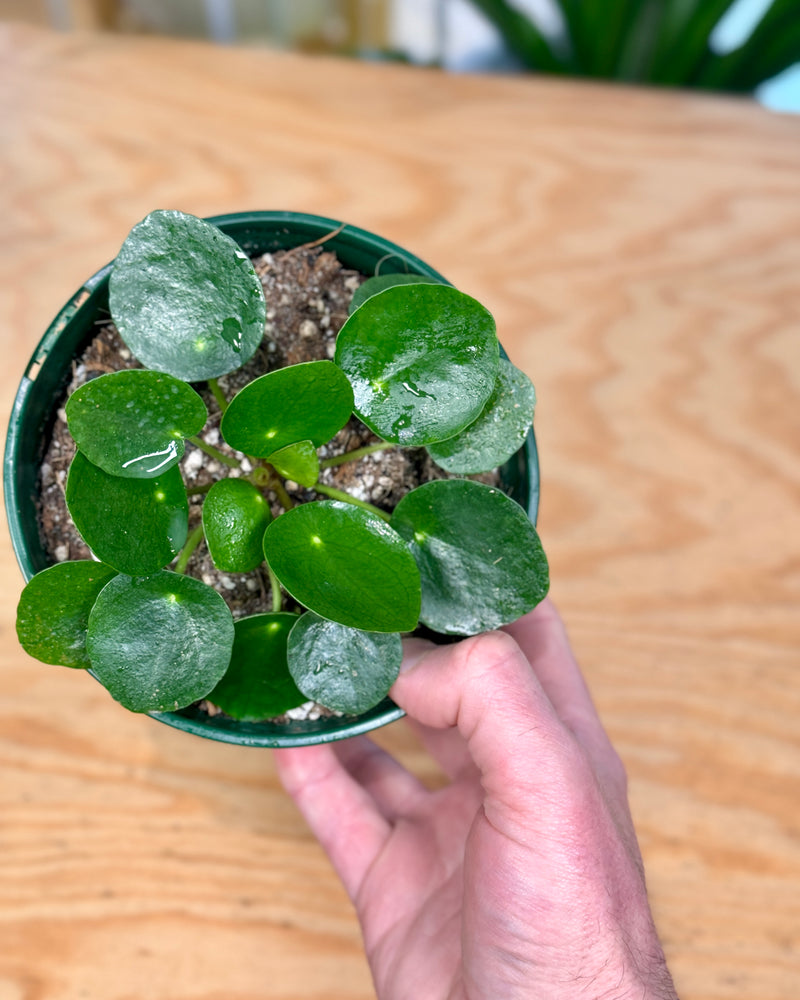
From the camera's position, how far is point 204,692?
48 cm

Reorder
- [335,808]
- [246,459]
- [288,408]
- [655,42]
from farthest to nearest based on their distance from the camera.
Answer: [655,42], [335,808], [246,459], [288,408]

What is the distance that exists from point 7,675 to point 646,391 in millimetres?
739

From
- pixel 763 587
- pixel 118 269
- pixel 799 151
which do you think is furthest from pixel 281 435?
pixel 799 151

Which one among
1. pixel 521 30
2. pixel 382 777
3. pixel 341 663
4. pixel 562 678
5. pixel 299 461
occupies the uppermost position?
pixel 521 30

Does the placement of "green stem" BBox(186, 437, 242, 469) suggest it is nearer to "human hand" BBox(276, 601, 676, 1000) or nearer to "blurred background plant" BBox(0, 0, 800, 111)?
"human hand" BBox(276, 601, 676, 1000)

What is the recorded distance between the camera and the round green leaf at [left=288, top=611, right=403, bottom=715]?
1.64 ft

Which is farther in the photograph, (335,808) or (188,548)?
(335,808)

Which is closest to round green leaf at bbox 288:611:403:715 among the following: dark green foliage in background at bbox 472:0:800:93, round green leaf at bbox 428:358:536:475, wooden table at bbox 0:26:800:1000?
round green leaf at bbox 428:358:536:475

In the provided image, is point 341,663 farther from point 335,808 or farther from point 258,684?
point 335,808

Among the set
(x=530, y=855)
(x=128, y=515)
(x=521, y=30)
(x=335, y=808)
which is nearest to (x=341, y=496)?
(x=128, y=515)

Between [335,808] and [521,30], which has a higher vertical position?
[521,30]

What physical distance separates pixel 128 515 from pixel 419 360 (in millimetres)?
196

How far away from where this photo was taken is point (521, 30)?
3.97ft

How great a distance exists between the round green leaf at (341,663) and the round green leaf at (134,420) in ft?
0.45
